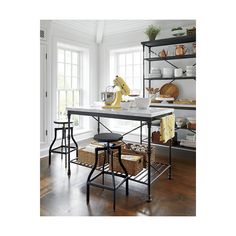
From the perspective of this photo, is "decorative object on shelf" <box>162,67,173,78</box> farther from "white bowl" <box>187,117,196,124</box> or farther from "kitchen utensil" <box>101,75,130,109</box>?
"kitchen utensil" <box>101,75,130,109</box>

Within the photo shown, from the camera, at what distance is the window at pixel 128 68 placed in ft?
17.4

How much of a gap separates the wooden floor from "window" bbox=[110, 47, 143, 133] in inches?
90.2

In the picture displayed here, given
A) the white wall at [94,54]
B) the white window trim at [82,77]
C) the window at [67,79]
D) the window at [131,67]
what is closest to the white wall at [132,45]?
the white wall at [94,54]

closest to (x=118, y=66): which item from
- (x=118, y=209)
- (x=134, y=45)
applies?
(x=134, y=45)

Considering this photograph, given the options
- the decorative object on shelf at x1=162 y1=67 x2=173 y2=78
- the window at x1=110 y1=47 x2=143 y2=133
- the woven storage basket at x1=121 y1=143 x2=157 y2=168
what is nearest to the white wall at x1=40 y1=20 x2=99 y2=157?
the window at x1=110 y1=47 x2=143 y2=133

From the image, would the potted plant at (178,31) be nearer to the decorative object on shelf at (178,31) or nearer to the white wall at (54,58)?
the decorative object on shelf at (178,31)

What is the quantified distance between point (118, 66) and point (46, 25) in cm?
200

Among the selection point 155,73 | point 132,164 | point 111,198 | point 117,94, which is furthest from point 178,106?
point 111,198

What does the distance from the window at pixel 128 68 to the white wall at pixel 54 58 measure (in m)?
0.51

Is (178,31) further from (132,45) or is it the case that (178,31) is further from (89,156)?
(89,156)

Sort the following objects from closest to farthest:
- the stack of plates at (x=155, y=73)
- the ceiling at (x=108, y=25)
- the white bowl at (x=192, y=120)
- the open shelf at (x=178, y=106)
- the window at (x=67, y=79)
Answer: the open shelf at (x=178, y=106)
the white bowl at (x=192, y=120)
the stack of plates at (x=155, y=73)
the ceiling at (x=108, y=25)
the window at (x=67, y=79)

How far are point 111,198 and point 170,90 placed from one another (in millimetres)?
2689
